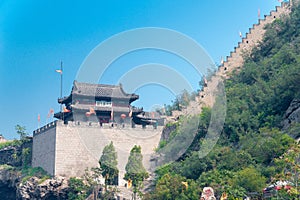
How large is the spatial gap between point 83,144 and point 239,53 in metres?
15.2

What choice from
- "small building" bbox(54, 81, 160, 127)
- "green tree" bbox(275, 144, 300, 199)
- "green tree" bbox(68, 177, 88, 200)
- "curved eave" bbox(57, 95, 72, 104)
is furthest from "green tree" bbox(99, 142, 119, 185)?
"green tree" bbox(275, 144, 300, 199)

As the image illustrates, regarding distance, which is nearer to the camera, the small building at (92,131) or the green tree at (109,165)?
the green tree at (109,165)

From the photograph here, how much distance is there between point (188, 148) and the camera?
45875 millimetres

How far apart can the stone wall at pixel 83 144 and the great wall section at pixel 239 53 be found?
465 cm

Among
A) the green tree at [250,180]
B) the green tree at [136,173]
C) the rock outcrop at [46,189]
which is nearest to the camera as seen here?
the green tree at [250,180]

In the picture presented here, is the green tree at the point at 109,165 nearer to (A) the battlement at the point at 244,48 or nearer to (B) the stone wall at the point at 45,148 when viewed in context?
(B) the stone wall at the point at 45,148

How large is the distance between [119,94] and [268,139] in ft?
66.6

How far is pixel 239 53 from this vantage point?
5431 centimetres

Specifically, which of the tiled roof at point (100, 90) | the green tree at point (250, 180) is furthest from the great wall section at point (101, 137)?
the green tree at point (250, 180)

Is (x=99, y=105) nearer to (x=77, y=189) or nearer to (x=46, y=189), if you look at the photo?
(x=46, y=189)

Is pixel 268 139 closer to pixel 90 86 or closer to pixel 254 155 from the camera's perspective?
pixel 254 155

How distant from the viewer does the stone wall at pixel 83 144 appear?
4826 centimetres

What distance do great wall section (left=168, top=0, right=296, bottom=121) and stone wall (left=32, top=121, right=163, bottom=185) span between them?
4.65 meters

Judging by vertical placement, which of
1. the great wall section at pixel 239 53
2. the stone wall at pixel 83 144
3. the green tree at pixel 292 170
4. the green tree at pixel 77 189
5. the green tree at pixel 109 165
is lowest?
the green tree at pixel 292 170
